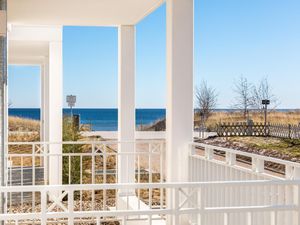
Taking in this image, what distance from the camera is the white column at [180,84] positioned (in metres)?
4.43

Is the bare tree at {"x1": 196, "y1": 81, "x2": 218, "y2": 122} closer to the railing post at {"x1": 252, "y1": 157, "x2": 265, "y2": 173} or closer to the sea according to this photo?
the sea

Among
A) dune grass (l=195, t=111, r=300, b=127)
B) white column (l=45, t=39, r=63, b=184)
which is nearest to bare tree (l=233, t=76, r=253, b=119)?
dune grass (l=195, t=111, r=300, b=127)

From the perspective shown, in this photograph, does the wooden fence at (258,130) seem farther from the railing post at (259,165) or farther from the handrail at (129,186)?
the handrail at (129,186)

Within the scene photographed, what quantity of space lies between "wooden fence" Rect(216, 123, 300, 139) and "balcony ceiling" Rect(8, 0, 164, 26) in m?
3.45

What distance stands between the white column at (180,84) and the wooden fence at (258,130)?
4.05 metres

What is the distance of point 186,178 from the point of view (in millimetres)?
4449

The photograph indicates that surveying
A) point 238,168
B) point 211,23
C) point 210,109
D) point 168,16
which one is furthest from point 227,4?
point 238,168

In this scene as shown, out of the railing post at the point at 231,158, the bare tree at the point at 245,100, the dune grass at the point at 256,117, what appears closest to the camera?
the railing post at the point at 231,158

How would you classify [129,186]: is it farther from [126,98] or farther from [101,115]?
[101,115]

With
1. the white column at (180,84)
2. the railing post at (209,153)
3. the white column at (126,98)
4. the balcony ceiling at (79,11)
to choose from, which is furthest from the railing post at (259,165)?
the white column at (126,98)

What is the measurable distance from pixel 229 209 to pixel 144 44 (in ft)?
66.4

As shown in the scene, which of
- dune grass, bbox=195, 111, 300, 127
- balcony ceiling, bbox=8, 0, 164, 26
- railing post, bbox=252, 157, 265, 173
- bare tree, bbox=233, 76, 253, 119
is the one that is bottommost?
railing post, bbox=252, 157, 265, 173

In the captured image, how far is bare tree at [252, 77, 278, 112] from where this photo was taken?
10438mm

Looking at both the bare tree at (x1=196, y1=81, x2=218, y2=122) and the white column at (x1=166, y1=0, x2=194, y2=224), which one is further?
the bare tree at (x1=196, y1=81, x2=218, y2=122)
